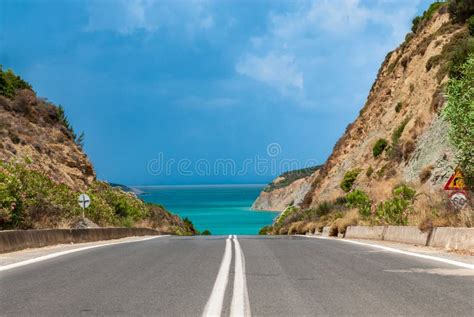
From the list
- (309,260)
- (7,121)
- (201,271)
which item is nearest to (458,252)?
(309,260)

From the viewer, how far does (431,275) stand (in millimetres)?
10086

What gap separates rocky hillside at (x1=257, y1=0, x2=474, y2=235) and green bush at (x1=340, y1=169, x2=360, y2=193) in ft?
0.28

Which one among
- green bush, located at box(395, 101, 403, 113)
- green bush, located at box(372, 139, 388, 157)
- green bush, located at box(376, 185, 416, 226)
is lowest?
green bush, located at box(376, 185, 416, 226)

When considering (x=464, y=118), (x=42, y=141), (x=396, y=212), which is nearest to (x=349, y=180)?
(x=42, y=141)

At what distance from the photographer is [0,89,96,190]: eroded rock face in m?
45.8

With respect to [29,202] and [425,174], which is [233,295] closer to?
[29,202]

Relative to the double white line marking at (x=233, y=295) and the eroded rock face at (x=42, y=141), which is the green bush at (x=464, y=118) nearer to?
the double white line marking at (x=233, y=295)

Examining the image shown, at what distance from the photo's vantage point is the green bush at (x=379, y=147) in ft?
181

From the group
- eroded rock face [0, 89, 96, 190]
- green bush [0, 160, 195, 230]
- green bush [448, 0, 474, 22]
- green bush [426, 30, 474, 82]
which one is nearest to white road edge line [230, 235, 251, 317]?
green bush [0, 160, 195, 230]

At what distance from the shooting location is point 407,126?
2008 inches

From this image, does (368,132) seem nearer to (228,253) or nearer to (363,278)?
(228,253)

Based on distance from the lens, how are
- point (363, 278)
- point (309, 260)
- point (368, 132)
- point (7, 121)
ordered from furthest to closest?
point (368, 132), point (7, 121), point (309, 260), point (363, 278)

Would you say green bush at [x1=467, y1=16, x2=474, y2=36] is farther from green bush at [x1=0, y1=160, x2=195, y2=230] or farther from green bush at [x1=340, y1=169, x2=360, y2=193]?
green bush at [x1=0, y1=160, x2=195, y2=230]

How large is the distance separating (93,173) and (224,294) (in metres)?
51.6
